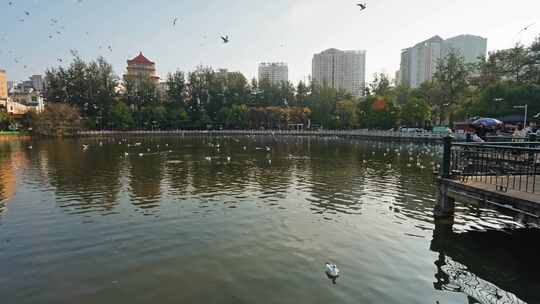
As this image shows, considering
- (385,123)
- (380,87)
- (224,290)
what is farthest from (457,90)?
(224,290)

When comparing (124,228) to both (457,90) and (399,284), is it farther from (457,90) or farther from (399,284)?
(457,90)

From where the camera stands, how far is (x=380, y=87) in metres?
81.2

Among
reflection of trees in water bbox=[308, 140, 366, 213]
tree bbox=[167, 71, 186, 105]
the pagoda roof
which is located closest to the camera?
reflection of trees in water bbox=[308, 140, 366, 213]

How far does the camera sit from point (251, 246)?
8.22 meters

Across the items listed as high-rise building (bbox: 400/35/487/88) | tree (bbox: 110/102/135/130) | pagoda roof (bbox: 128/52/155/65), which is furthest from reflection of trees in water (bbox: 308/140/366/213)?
pagoda roof (bbox: 128/52/155/65)

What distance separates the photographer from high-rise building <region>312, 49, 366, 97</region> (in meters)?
133

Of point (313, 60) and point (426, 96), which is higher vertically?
point (313, 60)

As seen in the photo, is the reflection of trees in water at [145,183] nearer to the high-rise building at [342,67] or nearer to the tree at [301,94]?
the tree at [301,94]

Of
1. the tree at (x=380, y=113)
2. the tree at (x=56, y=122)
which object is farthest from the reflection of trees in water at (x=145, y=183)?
the tree at (x=380, y=113)

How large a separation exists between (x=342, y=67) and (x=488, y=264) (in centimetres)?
13372

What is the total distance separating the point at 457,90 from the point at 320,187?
188ft

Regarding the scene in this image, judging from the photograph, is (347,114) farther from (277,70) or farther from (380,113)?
(277,70)

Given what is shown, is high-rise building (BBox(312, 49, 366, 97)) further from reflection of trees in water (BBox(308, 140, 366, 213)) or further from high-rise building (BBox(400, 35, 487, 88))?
reflection of trees in water (BBox(308, 140, 366, 213))

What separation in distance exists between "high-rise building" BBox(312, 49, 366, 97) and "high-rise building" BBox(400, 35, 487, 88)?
57.3 feet
